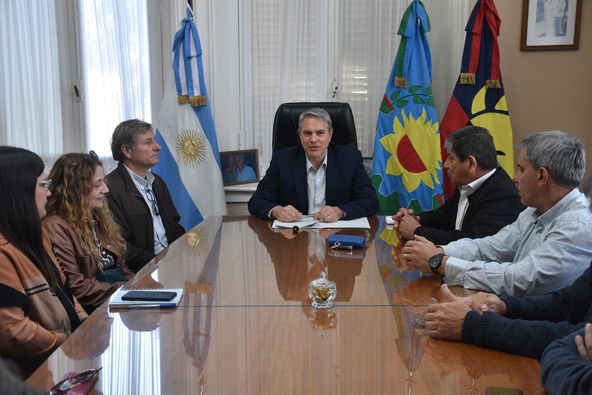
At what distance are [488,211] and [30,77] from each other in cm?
247

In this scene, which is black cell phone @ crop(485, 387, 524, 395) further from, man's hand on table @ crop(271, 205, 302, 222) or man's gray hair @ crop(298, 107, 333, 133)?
man's gray hair @ crop(298, 107, 333, 133)

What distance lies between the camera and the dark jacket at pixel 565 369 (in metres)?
1.11

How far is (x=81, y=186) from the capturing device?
2.34 m

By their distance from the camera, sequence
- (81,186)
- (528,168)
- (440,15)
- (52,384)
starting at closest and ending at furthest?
(52,384), (528,168), (81,186), (440,15)

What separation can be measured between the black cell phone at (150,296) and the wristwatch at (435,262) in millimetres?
827

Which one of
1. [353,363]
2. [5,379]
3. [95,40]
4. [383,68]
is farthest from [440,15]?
[5,379]

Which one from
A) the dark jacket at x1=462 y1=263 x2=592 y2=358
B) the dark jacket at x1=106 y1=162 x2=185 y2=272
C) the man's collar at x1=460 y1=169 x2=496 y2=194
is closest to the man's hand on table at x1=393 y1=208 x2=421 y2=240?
the man's collar at x1=460 y1=169 x2=496 y2=194

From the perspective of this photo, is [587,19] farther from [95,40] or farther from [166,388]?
[166,388]

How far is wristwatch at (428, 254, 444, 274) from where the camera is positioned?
196 centimetres

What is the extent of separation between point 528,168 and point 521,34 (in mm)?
2342

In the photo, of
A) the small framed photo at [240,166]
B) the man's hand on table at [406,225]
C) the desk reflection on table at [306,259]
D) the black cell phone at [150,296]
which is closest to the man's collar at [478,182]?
the man's hand on table at [406,225]

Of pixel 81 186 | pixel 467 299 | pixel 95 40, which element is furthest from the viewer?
pixel 95 40

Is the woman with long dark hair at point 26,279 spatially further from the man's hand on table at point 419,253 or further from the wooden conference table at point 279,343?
the man's hand on table at point 419,253

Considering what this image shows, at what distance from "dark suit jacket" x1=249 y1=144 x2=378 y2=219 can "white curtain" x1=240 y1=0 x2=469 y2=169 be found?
3.05ft
